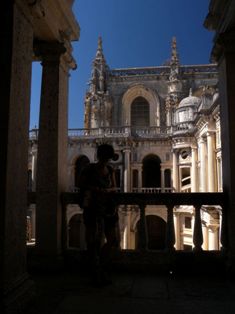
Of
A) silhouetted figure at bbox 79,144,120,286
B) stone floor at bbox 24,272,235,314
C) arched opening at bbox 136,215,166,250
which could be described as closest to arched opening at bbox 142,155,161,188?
arched opening at bbox 136,215,166,250

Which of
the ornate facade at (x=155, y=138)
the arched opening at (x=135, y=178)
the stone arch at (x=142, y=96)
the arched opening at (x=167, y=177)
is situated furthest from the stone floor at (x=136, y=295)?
the stone arch at (x=142, y=96)

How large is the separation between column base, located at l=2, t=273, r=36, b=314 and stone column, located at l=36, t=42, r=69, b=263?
54.9 inches

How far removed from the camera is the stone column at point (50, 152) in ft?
15.3

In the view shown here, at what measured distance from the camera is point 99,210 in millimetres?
3668

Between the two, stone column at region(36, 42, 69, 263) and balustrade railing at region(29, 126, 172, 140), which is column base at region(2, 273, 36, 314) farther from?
balustrade railing at region(29, 126, 172, 140)

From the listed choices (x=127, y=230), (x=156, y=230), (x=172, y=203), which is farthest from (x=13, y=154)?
(x=156, y=230)

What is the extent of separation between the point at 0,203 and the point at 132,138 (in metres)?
25.0

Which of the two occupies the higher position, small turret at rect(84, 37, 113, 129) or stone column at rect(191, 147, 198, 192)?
small turret at rect(84, 37, 113, 129)

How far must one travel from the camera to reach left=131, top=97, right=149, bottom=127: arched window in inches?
1299

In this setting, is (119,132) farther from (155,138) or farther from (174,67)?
(174,67)

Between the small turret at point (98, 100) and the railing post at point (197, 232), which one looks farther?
the small turret at point (98, 100)

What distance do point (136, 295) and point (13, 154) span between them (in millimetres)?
2094

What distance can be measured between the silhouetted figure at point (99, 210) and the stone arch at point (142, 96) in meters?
28.5

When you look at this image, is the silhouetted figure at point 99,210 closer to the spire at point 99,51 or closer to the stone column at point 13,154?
the stone column at point 13,154
